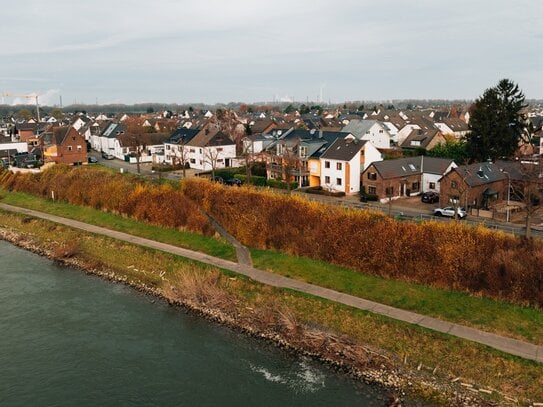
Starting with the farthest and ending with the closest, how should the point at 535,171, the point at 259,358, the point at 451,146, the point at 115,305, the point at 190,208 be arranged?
the point at 451,146, the point at 535,171, the point at 190,208, the point at 115,305, the point at 259,358

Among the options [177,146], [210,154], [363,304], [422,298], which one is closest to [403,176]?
[422,298]

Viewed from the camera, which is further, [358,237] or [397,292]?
[358,237]

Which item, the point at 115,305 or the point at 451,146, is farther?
the point at 451,146

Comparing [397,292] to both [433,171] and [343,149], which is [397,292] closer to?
[433,171]

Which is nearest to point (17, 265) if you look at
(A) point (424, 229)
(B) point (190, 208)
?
(B) point (190, 208)

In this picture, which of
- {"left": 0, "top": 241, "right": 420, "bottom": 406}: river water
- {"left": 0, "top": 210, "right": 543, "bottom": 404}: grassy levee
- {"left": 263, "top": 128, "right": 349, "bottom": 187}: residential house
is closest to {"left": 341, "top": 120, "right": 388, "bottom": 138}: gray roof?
{"left": 263, "top": 128, "right": 349, "bottom": 187}: residential house

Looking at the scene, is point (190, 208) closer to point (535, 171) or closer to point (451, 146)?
point (535, 171)
